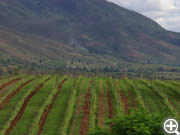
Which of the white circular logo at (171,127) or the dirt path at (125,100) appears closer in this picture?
the white circular logo at (171,127)

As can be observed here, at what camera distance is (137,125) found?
2855 cm

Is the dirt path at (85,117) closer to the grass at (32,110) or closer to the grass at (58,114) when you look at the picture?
the grass at (58,114)

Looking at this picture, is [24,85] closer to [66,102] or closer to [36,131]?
[66,102]

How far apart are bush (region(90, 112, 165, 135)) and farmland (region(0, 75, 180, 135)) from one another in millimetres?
9977

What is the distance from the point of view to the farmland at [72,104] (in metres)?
48.6

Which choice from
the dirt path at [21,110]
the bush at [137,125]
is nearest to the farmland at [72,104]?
the dirt path at [21,110]

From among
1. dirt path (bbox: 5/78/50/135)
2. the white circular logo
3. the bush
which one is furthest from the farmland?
the white circular logo

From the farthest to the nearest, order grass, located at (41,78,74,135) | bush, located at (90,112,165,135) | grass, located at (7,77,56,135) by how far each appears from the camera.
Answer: grass, located at (41,78,74,135) → grass, located at (7,77,56,135) → bush, located at (90,112,165,135)

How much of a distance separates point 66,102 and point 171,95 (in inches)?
837

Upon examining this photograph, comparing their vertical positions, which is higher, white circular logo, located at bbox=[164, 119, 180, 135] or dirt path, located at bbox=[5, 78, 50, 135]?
white circular logo, located at bbox=[164, 119, 180, 135]

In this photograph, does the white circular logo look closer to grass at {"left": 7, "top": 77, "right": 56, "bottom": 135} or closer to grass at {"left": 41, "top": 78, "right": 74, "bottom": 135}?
grass at {"left": 41, "top": 78, "right": 74, "bottom": 135}

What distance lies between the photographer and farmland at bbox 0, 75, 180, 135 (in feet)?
160

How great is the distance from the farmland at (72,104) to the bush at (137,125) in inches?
393

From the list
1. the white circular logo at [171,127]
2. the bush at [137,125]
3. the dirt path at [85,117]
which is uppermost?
the white circular logo at [171,127]
